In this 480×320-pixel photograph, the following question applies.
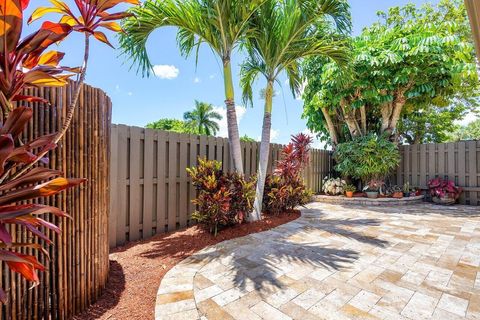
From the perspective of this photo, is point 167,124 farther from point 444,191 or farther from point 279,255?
point 279,255

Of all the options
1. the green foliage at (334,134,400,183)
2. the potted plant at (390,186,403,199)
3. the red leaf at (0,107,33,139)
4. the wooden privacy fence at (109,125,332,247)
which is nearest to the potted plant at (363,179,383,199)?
the green foliage at (334,134,400,183)

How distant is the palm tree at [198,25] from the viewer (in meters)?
3.55

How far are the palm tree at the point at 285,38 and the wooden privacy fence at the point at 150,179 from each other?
4.41ft

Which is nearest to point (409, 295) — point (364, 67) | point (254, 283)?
point (254, 283)

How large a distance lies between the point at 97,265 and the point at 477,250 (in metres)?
4.66

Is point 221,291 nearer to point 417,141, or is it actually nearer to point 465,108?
point 417,141

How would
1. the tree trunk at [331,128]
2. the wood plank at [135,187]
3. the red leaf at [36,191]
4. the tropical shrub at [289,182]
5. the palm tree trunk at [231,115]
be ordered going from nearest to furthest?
1. the red leaf at [36,191]
2. the wood plank at [135,187]
3. the palm tree trunk at [231,115]
4. the tropical shrub at [289,182]
5. the tree trunk at [331,128]

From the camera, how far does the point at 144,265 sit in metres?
2.76

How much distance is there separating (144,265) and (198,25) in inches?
139

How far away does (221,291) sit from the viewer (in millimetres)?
2184

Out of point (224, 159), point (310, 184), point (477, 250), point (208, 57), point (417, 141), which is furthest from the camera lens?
→ point (417, 141)

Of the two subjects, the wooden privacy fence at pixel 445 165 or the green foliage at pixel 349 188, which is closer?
the wooden privacy fence at pixel 445 165

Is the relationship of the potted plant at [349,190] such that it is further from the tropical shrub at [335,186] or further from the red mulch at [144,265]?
the red mulch at [144,265]

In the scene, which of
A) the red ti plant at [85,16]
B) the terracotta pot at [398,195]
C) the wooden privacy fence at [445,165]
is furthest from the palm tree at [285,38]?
the wooden privacy fence at [445,165]
